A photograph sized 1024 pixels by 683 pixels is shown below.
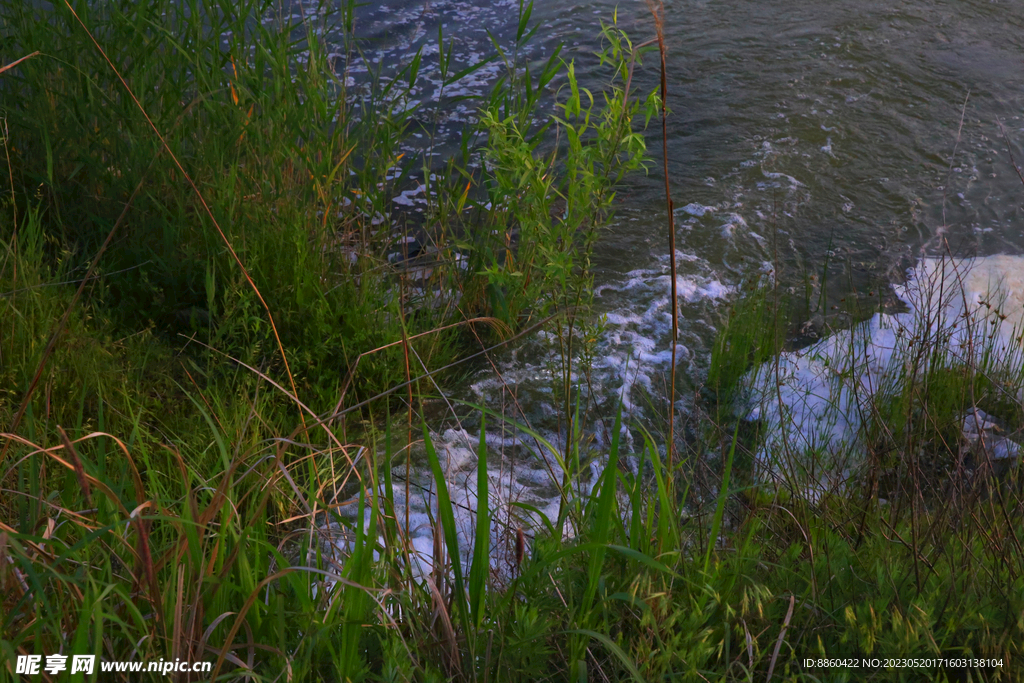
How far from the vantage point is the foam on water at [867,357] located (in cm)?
310

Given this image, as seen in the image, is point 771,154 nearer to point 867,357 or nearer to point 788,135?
point 788,135

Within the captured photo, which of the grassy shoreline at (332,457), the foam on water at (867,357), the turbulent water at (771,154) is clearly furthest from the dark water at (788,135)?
the grassy shoreline at (332,457)

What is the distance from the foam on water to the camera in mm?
3102

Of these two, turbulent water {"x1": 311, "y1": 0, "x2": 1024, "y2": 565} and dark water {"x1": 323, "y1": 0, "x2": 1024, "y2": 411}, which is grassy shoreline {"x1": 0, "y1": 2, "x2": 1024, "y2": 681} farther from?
dark water {"x1": 323, "y1": 0, "x2": 1024, "y2": 411}

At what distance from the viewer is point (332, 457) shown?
2.48 meters

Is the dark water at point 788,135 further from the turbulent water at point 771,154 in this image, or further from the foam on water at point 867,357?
the foam on water at point 867,357

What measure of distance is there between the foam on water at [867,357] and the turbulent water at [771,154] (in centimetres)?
24

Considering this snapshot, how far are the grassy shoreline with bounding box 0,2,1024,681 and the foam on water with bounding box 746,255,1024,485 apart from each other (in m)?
0.13

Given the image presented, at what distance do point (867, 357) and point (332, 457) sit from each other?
2066mm

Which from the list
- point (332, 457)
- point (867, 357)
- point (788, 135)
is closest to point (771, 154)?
point (788, 135)

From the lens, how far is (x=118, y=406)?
105 inches

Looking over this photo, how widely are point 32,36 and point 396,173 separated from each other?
247cm

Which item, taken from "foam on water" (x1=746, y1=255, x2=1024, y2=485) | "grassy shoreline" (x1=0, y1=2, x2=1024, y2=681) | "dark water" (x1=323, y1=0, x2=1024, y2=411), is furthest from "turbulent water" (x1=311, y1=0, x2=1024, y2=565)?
"grassy shoreline" (x1=0, y1=2, x2=1024, y2=681)

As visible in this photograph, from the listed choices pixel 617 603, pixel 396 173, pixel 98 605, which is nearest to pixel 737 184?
pixel 396 173
